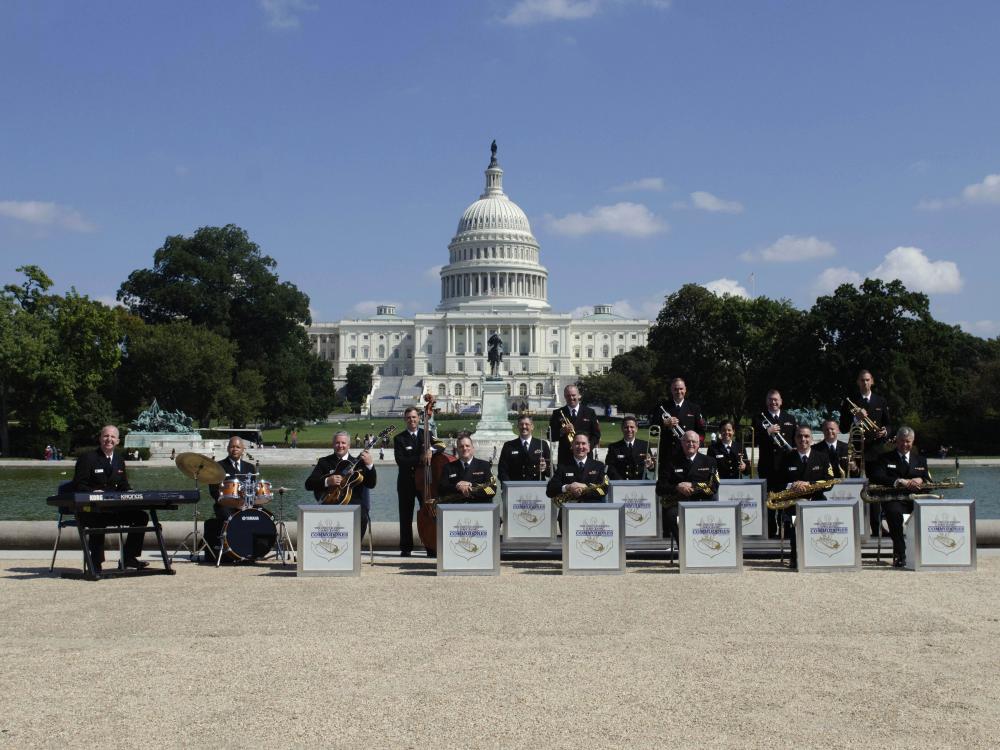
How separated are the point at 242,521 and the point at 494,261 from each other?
12750 centimetres

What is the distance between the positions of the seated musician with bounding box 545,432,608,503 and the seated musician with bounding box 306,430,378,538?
1.84 metres

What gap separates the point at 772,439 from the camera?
40.1 ft

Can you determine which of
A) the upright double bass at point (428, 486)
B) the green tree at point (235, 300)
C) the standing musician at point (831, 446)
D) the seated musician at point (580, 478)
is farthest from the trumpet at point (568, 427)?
the green tree at point (235, 300)

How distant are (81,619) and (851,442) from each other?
8308mm

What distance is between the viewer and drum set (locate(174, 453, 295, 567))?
11.3m

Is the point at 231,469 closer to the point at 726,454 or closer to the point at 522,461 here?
the point at 522,461

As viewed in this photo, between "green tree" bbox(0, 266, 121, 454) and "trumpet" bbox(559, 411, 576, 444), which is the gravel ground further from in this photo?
"green tree" bbox(0, 266, 121, 454)

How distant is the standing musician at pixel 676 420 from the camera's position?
1215 cm

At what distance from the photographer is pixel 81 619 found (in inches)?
329

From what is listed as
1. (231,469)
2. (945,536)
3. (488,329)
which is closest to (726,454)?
(945,536)

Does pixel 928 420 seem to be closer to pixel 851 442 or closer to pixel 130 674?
pixel 851 442

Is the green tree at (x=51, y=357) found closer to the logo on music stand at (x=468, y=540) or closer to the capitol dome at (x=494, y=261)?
the logo on music stand at (x=468, y=540)

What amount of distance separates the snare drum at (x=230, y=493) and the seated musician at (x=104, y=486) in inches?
31.1

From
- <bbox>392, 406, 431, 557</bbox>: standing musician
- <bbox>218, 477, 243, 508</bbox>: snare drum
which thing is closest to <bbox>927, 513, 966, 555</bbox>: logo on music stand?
<bbox>392, 406, 431, 557</bbox>: standing musician
